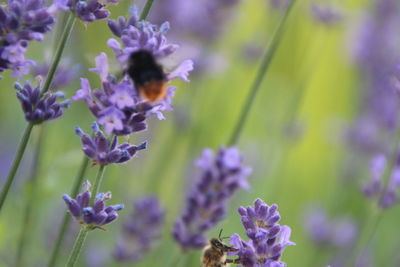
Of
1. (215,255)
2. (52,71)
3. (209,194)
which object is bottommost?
(209,194)

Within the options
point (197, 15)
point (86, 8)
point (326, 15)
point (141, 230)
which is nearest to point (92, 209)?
point (86, 8)

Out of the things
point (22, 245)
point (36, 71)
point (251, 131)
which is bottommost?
point (251, 131)

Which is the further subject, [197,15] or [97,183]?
[197,15]

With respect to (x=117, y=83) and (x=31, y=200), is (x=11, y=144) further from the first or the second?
(x=117, y=83)

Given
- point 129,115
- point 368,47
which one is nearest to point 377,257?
point 368,47

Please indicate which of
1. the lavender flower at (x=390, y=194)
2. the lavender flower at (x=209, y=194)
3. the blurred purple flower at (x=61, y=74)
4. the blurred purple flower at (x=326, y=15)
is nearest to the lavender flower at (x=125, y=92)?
the lavender flower at (x=209, y=194)

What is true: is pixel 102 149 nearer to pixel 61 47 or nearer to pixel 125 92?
pixel 125 92

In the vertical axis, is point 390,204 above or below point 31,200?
above

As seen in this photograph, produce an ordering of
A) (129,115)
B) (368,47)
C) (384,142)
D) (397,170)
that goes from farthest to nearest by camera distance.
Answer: (368,47)
(384,142)
(397,170)
(129,115)
